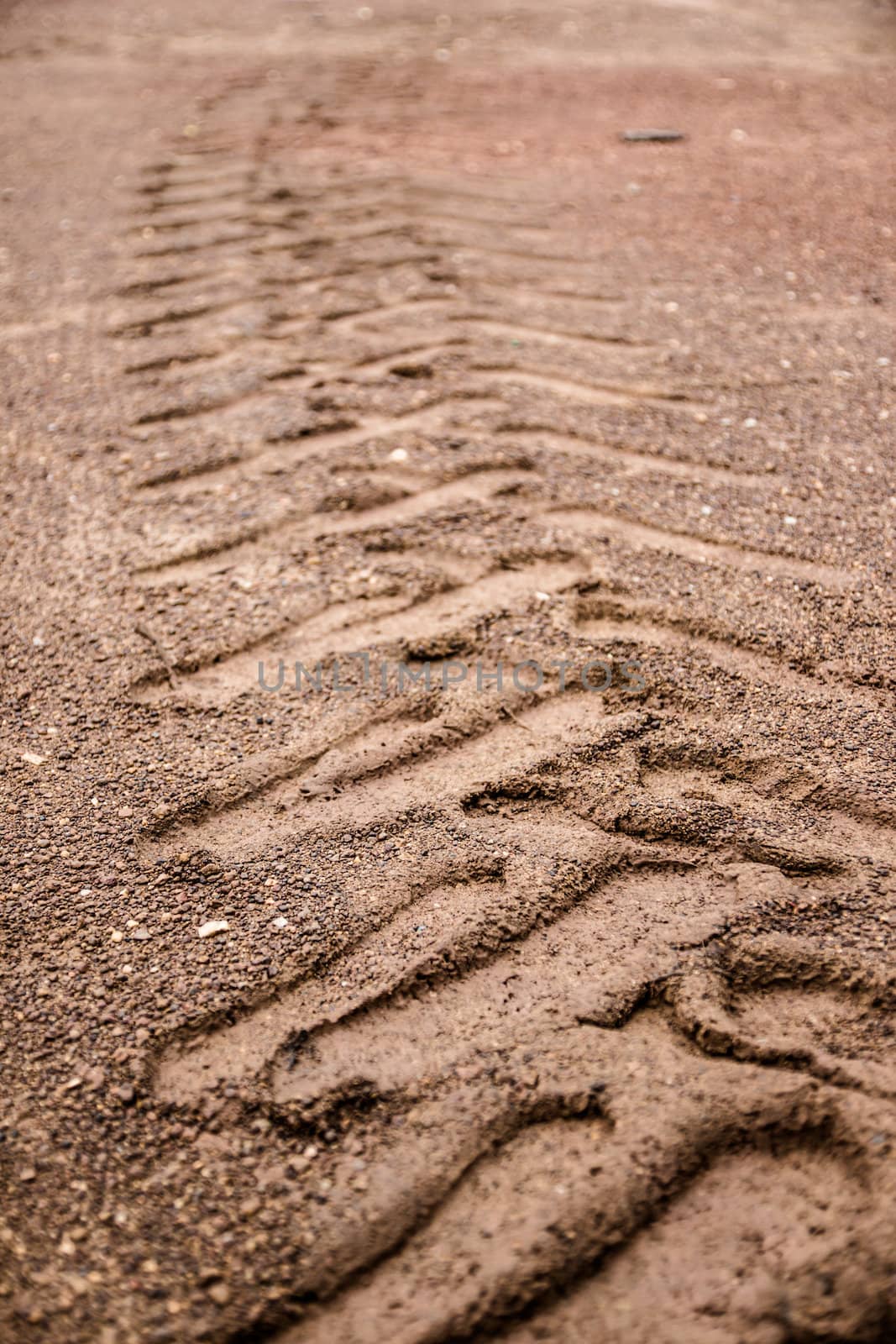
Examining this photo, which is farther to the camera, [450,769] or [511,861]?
[450,769]

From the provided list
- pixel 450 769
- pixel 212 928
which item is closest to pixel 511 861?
pixel 450 769

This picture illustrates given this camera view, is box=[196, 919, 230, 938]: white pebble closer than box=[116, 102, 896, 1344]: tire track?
No

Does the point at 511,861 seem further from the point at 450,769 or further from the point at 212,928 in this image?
the point at 212,928

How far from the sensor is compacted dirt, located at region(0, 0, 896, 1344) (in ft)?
4.09

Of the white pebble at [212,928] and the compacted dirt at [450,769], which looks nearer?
the compacted dirt at [450,769]

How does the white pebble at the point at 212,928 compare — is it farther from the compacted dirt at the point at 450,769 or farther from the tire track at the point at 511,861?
the tire track at the point at 511,861

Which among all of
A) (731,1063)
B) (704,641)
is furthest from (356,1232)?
(704,641)

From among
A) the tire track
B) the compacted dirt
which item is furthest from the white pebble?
the tire track

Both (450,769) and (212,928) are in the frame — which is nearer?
(212,928)

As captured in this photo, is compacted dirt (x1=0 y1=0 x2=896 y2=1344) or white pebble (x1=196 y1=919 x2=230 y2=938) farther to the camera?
white pebble (x1=196 y1=919 x2=230 y2=938)

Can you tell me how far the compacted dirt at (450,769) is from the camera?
1.25 m

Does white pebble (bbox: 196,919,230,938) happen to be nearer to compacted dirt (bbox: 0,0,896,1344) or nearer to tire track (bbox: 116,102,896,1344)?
compacted dirt (bbox: 0,0,896,1344)

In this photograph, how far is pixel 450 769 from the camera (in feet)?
6.09

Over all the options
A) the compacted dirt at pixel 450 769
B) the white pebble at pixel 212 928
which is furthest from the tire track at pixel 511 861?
the white pebble at pixel 212 928
